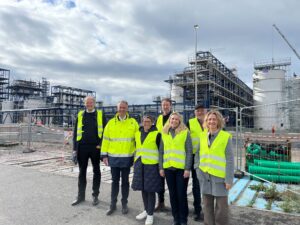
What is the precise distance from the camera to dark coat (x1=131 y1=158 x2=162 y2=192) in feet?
13.0

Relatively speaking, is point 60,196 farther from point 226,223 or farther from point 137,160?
point 226,223

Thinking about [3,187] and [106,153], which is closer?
[106,153]

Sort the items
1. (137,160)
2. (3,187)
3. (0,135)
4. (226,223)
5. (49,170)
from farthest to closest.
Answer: (0,135) < (49,170) < (3,187) < (137,160) < (226,223)

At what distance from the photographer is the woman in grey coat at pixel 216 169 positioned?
3.15 m

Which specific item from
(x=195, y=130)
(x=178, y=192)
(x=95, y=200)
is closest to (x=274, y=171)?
(x=195, y=130)

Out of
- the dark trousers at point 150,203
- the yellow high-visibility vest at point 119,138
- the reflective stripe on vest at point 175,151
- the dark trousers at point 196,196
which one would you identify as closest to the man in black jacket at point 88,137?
the yellow high-visibility vest at point 119,138

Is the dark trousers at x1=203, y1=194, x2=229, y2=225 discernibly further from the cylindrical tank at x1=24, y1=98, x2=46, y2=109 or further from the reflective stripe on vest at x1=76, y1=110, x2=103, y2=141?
the cylindrical tank at x1=24, y1=98, x2=46, y2=109

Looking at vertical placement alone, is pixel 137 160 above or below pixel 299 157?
above

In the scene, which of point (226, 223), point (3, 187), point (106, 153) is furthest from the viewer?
point (3, 187)

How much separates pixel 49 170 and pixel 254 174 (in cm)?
618

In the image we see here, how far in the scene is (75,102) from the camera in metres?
60.7

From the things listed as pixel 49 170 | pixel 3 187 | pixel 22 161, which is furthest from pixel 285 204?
pixel 22 161

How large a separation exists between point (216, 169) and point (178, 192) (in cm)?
84

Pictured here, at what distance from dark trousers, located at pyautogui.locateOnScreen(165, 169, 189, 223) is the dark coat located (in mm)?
233
